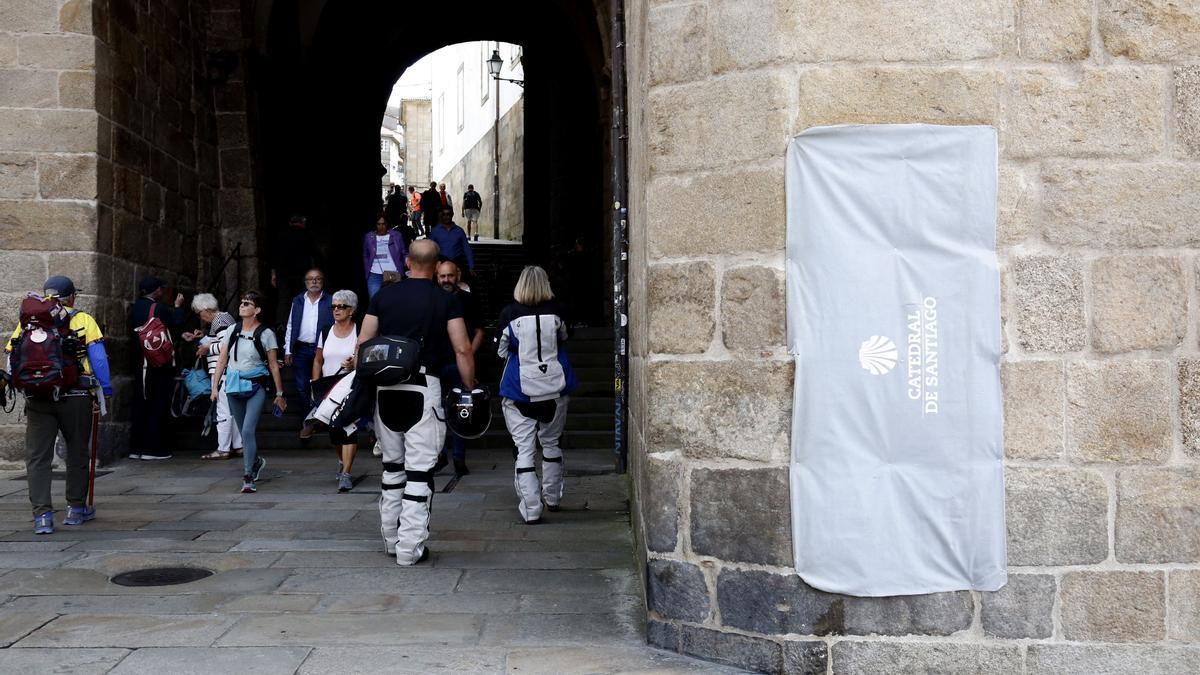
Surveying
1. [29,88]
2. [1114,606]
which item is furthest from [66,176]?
[1114,606]

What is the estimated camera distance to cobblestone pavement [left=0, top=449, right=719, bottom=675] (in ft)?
13.8

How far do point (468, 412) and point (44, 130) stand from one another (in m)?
5.59

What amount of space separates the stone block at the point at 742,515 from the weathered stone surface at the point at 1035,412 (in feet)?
2.78

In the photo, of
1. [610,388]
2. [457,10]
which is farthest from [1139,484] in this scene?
[457,10]

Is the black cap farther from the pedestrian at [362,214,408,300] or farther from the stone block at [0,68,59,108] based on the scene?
the pedestrian at [362,214,408,300]

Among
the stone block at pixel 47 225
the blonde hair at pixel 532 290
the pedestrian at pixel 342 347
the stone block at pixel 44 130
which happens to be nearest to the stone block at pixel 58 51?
the stone block at pixel 44 130

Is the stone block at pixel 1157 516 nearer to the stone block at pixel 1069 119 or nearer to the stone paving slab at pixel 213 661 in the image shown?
the stone block at pixel 1069 119

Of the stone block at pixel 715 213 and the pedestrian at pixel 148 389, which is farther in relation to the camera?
the pedestrian at pixel 148 389

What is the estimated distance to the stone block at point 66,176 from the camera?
9.41 meters

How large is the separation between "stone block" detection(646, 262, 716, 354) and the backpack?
3984 millimetres

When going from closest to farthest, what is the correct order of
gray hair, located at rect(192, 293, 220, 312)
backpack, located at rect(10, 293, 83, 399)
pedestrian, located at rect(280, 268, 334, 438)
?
backpack, located at rect(10, 293, 83, 399) → pedestrian, located at rect(280, 268, 334, 438) → gray hair, located at rect(192, 293, 220, 312)

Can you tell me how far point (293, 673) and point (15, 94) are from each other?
24.1ft

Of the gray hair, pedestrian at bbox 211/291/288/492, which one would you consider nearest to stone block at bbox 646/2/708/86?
pedestrian at bbox 211/291/288/492

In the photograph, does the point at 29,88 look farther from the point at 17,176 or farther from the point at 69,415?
the point at 69,415
